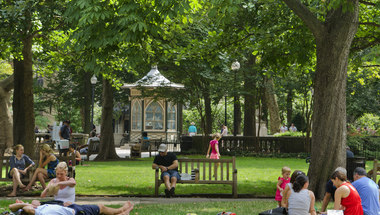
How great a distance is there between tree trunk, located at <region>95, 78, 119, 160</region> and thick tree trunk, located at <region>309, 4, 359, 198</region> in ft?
51.4

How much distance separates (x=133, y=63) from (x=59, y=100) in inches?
1338

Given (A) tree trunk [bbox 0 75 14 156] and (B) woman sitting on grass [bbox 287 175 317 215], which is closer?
(B) woman sitting on grass [bbox 287 175 317 215]

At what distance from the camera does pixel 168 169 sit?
13.9m

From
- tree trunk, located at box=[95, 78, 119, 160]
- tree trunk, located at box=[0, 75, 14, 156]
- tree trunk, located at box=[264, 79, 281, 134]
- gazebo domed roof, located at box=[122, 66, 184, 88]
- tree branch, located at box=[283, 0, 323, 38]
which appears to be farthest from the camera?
tree trunk, located at box=[264, 79, 281, 134]

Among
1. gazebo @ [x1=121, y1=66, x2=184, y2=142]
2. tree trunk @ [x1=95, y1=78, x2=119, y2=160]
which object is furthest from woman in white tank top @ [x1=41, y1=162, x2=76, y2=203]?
gazebo @ [x1=121, y1=66, x2=184, y2=142]

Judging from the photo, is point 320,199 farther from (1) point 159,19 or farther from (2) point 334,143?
(1) point 159,19

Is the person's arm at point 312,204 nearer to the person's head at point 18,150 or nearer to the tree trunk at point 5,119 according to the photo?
the person's head at point 18,150

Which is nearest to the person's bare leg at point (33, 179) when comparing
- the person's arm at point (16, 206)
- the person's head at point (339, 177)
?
the person's arm at point (16, 206)

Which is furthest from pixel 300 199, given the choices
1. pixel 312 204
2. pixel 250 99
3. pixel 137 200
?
pixel 250 99

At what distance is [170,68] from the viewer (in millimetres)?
28984

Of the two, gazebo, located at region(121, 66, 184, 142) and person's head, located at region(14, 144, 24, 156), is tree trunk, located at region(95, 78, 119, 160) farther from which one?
person's head, located at region(14, 144, 24, 156)

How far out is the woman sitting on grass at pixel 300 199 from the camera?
856cm

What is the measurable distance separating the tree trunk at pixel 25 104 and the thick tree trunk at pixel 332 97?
309 inches

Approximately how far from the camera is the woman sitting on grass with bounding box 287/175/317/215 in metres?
8.56
